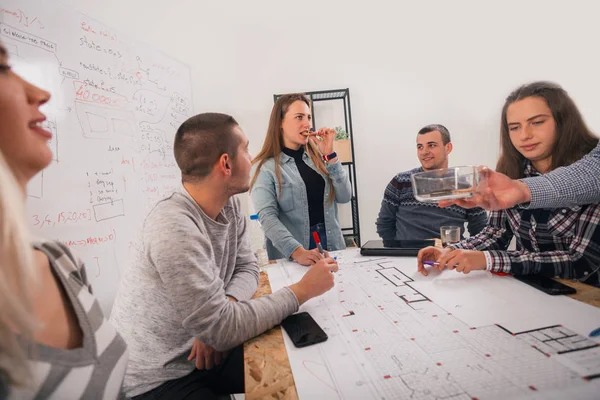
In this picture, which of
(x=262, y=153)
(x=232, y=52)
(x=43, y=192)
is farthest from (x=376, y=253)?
(x=232, y=52)

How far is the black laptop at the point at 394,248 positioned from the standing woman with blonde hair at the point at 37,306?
1.01 meters

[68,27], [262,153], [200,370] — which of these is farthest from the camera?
[262,153]

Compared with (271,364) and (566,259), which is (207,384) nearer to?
(271,364)

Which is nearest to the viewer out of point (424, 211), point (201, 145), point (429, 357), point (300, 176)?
point (429, 357)

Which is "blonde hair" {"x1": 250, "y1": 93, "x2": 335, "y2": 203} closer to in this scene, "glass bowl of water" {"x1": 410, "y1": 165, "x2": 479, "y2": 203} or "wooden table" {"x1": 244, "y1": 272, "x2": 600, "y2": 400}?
"glass bowl of water" {"x1": 410, "y1": 165, "x2": 479, "y2": 203}

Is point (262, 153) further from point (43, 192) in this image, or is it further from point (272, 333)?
point (272, 333)

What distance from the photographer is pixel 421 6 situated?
9.45 ft

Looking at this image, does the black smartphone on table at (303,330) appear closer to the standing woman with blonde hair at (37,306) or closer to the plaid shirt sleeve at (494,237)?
the standing woman with blonde hair at (37,306)

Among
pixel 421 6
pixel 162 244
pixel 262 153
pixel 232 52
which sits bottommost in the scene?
pixel 162 244

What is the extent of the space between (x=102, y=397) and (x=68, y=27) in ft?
5.55

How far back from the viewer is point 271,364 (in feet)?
2.20

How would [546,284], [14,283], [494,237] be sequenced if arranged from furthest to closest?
[494,237], [546,284], [14,283]

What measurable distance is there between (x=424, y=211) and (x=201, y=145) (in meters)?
1.69

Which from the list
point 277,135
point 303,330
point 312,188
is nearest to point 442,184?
point 303,330
